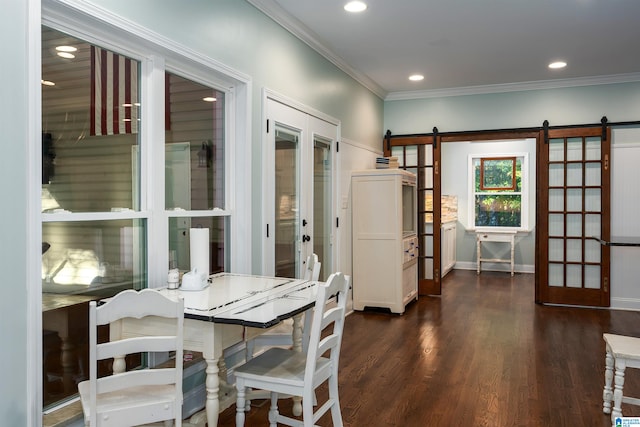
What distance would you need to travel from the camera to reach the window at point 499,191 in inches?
349

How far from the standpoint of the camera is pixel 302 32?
163 inches

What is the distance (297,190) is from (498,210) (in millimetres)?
5909

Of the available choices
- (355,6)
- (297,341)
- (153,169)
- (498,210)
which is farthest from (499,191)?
(153,169)

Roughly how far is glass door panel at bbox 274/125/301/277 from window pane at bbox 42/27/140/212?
4.68 ft

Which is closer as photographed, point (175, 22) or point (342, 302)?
point (342, 302)

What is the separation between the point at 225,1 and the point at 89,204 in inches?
64.2

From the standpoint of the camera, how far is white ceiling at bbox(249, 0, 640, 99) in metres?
3.74

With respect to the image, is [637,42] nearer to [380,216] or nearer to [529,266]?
[380,216]

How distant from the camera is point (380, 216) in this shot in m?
5.48

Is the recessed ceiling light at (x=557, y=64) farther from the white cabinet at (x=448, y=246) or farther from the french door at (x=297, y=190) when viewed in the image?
the white cabinet at (x=448, y=246)

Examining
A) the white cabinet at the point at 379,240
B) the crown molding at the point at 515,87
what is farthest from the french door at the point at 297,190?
the crown molding at the point at 515,87

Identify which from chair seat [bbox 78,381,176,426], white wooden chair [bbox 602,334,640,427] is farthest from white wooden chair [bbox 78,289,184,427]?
white wooden chair [bbox 602,334,640,427]

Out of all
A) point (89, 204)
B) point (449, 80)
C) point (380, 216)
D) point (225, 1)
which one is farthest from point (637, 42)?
point (89, 204)

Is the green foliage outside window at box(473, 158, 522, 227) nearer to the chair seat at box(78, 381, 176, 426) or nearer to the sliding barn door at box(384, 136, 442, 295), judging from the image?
the sliding barn door at box(384, 136, 442, 295)
